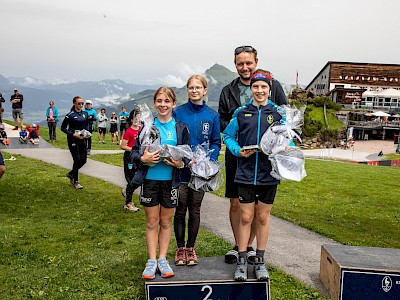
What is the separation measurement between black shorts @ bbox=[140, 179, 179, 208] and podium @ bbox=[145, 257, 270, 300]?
33.2 inches

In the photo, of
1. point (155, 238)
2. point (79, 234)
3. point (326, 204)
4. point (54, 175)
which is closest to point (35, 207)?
point (79, 234)

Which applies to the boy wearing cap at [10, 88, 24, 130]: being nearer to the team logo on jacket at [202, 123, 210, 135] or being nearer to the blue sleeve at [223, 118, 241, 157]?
the team logo on jacket at [202, 123, 210, 135]

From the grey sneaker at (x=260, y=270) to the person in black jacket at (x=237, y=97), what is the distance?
1.50 ft

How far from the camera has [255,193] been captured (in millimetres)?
4688

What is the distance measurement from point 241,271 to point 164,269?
899 millimetres

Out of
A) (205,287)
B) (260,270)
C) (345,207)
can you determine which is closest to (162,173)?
(205,287)

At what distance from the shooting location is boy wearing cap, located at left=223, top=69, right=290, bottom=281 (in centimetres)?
453

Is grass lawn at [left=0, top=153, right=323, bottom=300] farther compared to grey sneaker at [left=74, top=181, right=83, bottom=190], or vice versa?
grey sneaker at [left=74, top=181, right=83, bottom=190]

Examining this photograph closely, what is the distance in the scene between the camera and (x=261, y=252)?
4684 millimetres

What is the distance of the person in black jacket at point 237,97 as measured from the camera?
492 cm

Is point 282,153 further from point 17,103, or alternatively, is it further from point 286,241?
point 17,103

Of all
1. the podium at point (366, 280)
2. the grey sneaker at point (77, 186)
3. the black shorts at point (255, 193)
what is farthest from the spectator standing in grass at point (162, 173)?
the grey sneaker at point (77, 186)

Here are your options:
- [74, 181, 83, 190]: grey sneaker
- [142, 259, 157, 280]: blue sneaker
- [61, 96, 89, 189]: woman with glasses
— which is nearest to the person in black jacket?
[142, 259, 157, 280]: blue sneaker

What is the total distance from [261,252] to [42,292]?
271cm
